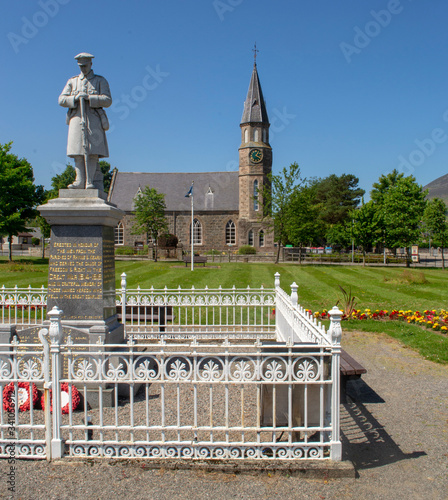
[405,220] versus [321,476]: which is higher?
[405,220]

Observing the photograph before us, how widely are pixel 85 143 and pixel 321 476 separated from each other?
594 centimetres

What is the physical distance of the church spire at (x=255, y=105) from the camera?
47.5m

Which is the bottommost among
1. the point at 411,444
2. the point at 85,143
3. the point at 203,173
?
the point at 411,444

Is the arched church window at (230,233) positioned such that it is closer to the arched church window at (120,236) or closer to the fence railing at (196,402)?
the arched church window at (120,236)

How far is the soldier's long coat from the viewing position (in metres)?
7.00

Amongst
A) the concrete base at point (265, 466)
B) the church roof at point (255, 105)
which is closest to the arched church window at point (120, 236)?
the church roof at point (255, 105)

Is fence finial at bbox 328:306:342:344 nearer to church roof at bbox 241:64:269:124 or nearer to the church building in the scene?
the church building

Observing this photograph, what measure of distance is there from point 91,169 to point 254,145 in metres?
42.0

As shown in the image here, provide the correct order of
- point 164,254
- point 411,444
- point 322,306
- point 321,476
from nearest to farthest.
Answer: point 321,476 < point 411,444 < point 322,306 < point 164,254

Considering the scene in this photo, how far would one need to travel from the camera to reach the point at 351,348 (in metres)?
9.16

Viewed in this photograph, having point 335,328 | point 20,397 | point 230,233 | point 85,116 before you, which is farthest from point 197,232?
point 335,328

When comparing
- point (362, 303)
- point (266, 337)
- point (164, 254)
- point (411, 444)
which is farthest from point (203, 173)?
point (411, 444)

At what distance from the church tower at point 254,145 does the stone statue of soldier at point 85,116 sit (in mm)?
40471

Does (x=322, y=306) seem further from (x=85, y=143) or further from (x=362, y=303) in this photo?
(x=85, y=143)
